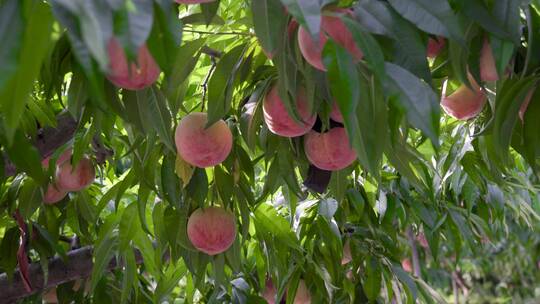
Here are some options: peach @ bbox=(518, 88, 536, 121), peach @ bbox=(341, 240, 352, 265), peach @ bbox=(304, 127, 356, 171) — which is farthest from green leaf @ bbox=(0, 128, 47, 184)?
peach @ bbox=(341, 240, 352, 265)

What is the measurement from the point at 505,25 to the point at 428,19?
0.11 metres

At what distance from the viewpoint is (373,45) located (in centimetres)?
70

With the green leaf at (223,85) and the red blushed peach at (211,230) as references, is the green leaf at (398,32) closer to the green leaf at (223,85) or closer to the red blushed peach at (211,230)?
the green leaf at (223,85)

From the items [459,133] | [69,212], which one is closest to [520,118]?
[459,133]

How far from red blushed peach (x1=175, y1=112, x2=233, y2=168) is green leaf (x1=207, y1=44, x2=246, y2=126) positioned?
111 mm

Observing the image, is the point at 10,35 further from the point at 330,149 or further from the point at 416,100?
the point at 330,149

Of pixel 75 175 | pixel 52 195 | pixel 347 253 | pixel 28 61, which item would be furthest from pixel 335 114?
pixel 347 253

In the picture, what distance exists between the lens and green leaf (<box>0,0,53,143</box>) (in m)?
0.58

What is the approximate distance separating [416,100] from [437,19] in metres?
0.09

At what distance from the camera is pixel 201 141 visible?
1.12 meters

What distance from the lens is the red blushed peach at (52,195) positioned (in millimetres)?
1618

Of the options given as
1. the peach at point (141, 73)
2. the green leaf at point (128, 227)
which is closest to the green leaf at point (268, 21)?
the peach at point (141, 73)

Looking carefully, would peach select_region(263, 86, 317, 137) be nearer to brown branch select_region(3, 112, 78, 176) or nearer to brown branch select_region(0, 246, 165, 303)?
brown branch select_region(3, 112, 78, 176)

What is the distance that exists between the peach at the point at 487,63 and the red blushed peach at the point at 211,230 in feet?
1.70
